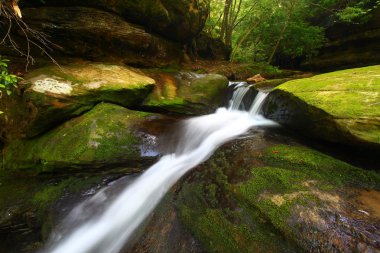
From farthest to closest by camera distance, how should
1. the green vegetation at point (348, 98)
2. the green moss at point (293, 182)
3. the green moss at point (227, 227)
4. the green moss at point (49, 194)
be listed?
the green moss at point (49, 194) < the green vegetation at point (348, 98) < the green moss at point (293, 182) < the green moss at point (227, 227)

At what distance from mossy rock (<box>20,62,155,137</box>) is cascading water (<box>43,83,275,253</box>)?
1.48 m

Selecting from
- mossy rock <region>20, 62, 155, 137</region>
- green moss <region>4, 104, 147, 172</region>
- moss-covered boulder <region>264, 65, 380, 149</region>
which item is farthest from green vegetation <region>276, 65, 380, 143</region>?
mossy rock <region>20, 62, 155, 137</region>

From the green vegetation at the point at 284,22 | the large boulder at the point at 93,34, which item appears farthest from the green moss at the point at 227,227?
the green vegetation at the point at 284,22

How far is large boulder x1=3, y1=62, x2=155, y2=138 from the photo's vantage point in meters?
4.38

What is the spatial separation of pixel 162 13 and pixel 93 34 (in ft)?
7.35

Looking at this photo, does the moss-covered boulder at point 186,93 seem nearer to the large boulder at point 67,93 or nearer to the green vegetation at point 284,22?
the large boulder at point 67,93

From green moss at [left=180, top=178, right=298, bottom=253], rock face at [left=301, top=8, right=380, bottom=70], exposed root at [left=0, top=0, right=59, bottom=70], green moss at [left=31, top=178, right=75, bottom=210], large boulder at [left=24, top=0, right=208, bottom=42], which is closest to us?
green moss at [left=180, top=178, right=298, bottom=253]

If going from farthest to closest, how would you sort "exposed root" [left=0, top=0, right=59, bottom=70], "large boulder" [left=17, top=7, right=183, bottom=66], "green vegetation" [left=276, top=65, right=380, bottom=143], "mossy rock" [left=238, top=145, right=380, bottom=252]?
"large boulder" [left=17, top=7, right=183, bottom=66]
"exposed root" [left=0, top=0, right=59, bottom=70]
"green vegetation" [left=276, top=65, right=380, bottom=143]
"mossy rock" [left=238, top=145, right=380, bottom=252]

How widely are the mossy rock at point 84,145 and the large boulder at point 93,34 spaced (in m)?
2.06

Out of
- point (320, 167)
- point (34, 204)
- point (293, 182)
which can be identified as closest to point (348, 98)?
point (320, 167)

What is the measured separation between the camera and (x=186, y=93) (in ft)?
20.4

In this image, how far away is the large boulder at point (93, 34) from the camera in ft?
18.3

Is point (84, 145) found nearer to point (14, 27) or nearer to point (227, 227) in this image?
point (227, 227)

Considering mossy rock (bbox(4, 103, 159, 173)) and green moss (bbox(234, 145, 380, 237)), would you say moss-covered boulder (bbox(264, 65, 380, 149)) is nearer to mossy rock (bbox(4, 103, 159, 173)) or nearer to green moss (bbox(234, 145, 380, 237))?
green moss (bbox(234, 145, 380, 237))
